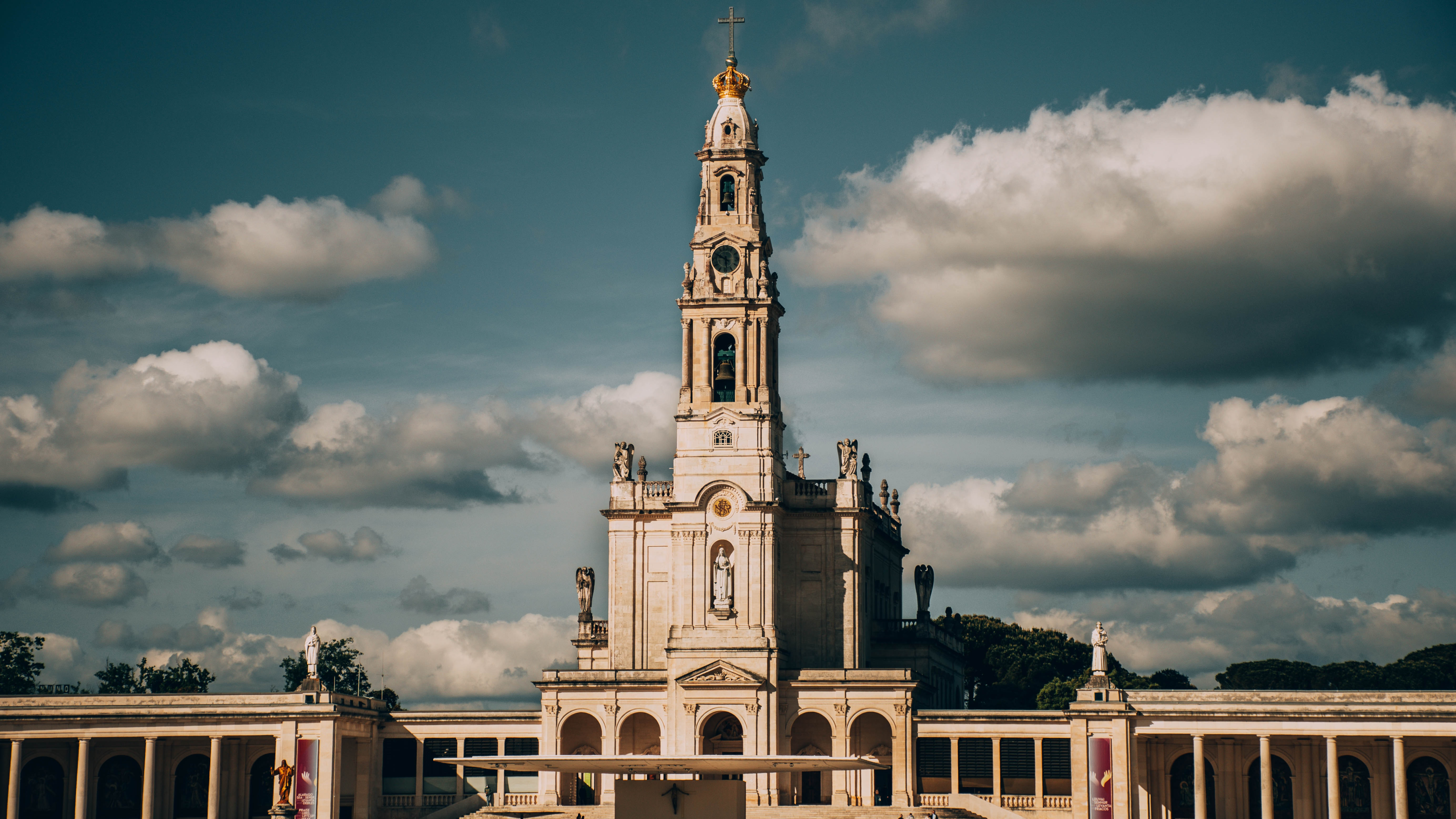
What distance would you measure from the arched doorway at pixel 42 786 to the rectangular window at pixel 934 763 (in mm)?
43289

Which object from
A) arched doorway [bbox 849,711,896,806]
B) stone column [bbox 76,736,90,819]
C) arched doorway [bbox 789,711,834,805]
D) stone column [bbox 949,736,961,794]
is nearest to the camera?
arched doorway [bbox 849,711,896,806]

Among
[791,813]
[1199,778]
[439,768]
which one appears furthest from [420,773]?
[1199,778]

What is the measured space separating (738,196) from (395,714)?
32154 millimetres

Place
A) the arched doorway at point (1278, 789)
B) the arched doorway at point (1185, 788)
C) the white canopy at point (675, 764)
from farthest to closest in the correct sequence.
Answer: the arched doorway at point (1185, 788) < the arched doorway at point (1278, 789) < the white canopy at point (675, 764)

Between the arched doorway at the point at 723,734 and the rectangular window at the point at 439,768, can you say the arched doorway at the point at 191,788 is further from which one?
the arched doorway at the point at 723,734

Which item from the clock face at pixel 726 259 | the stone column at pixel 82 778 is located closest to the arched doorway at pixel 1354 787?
the clock face at pixel 726 259

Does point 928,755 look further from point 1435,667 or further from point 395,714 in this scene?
point 1435,667

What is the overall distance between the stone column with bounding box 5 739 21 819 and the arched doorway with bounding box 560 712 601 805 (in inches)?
819

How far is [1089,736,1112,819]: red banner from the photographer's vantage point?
80438 millimetres

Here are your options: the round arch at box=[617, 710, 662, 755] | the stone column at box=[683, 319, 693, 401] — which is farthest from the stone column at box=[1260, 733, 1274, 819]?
the stone column at box=[683, 319, 693, 401]

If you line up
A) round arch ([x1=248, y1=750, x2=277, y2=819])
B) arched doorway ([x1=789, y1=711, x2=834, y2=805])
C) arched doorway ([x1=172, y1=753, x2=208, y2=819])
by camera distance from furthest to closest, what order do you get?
arched doorway ([x1=172, y1=753, x2=208, y2=819]) < round arch ([x1=248, y1=750, x2=277, y2=819]) < arched doorway ([x1=789, y1=711, x2=834, y2=805])

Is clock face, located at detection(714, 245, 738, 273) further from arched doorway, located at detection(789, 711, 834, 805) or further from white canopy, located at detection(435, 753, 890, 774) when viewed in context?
white canopy, located at detection(435, 753, 890, 774)

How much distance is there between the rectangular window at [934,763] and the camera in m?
86.2

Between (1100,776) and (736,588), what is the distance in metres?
19.5
